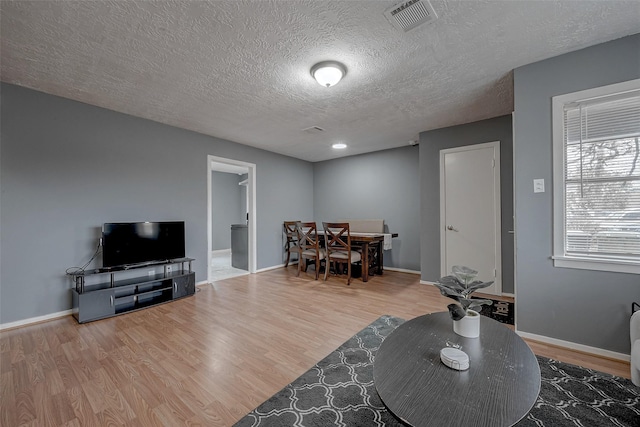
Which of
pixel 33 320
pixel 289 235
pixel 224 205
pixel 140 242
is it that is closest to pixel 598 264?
pixel 289 235

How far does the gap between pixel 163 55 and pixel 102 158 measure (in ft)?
6.00

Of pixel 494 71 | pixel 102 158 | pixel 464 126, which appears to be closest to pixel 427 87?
pixel 494 71

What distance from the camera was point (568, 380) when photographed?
5.57 feet

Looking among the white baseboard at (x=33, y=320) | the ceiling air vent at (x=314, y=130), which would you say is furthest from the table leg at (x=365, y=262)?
the white baseboard at (x=33, y=320)

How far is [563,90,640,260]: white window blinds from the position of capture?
1.93 meters

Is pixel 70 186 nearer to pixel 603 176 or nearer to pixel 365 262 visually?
pixel 365 262

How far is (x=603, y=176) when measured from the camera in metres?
2.02

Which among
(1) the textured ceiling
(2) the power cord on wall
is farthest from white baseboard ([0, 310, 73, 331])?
(1) the textured ceiling

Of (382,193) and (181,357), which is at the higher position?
(382,193)

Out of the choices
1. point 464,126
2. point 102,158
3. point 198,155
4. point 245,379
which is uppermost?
point 464,126

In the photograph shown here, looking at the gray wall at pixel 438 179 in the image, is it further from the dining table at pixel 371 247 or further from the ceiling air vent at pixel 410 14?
the ceiling air vent at pixel 410 14

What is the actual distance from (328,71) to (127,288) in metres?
3.42

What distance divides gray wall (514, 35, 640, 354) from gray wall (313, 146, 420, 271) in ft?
8.00

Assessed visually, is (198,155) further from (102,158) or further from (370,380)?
(370,380)
